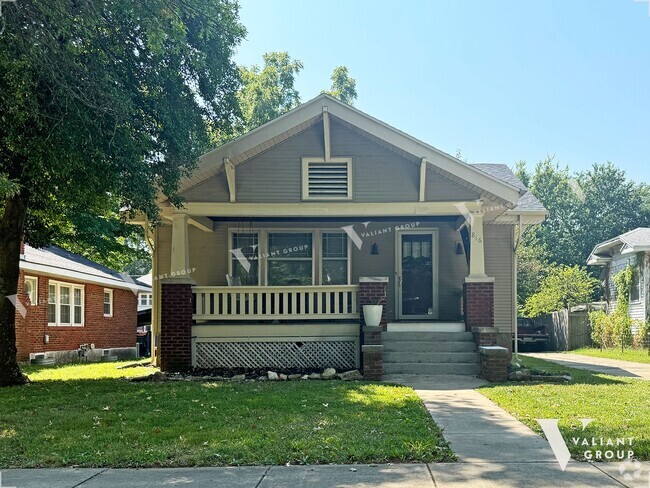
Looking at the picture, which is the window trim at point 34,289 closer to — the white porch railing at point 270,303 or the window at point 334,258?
the white porch railing at point 270,303

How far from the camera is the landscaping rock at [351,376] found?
1003 cm

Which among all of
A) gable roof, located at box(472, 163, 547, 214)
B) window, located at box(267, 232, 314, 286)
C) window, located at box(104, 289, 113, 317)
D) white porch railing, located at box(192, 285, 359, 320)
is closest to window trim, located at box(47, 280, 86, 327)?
window, located at box(104, 289, 113, 317)

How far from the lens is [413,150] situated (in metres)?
11.4

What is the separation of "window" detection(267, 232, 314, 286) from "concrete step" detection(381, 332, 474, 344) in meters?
2.83

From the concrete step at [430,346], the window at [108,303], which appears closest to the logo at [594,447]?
the concrete step at [430,346]

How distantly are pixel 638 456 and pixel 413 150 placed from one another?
297 inches

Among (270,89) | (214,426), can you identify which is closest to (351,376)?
(214,426)

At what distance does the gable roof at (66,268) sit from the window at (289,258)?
5.61m

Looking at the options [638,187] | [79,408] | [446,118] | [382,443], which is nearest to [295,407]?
[382,443]

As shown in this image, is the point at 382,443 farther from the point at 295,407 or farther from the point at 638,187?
the point at 638,187

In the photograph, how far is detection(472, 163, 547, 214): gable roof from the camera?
1314cm

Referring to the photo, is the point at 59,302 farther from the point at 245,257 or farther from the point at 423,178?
the point at 423,178

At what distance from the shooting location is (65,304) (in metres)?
18.9

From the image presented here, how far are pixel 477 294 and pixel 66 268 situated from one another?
1257cm
